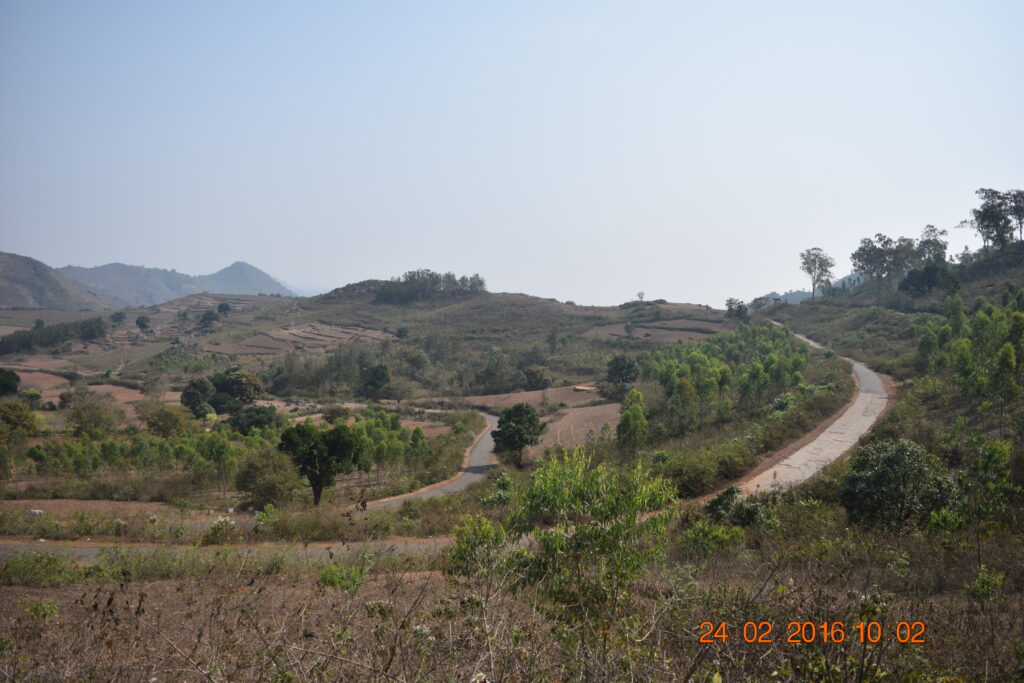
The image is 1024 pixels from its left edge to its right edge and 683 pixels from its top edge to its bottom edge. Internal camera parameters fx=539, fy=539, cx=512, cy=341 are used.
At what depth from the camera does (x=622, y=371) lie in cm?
4603

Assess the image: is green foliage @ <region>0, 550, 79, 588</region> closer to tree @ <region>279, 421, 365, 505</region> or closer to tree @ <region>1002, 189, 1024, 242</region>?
tree @ <region>279, 421, 365, 505</region>

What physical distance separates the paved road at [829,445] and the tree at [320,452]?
559 inches

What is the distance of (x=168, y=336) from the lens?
93.3 meters

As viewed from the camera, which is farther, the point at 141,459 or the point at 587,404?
the point at 587,404

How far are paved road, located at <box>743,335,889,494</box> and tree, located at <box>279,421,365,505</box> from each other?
1420 cm

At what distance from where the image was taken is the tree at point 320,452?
20.0 m

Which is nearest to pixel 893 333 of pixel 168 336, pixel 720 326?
pixel 720 326

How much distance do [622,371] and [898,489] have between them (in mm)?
36241

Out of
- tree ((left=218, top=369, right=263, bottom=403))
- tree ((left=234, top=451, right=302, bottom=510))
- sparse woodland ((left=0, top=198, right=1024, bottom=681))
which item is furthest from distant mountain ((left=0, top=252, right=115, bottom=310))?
tree ((left=234, top=451, right=302, bottom=510))

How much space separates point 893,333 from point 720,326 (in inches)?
949

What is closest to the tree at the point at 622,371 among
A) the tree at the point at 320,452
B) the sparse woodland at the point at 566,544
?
the sparse woodland at the point at 566,544

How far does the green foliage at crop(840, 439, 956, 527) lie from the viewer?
9.64 meters

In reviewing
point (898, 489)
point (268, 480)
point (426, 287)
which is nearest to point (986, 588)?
point (898, 489)

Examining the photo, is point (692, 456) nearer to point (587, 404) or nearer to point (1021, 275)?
point (587, 404)
